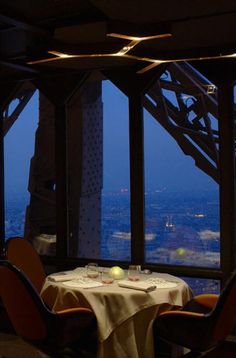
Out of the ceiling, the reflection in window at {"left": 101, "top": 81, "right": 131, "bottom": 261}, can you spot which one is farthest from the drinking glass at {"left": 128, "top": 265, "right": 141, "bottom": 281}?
the ceiling

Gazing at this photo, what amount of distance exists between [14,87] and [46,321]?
3607 millimetres

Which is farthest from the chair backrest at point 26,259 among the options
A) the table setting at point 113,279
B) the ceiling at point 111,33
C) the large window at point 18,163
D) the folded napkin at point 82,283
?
the ceiling at point 111,33

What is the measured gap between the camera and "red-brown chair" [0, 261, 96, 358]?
11.4 feet

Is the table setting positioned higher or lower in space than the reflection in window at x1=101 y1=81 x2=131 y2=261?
lower

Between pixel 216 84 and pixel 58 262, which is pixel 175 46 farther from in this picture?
pixel 58 262

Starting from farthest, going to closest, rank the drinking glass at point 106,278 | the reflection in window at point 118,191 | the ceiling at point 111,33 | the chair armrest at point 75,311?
the reflection in window at point 118,191, the drinking glass at point 106,278, the chair armrest at point 75,311, the ceiling at point 111,33

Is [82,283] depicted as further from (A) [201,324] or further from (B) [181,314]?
(A) [201,324]

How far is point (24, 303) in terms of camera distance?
138 inches

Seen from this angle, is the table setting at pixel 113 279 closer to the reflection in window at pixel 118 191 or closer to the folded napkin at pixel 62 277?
the folded napkin at pixel 62 277

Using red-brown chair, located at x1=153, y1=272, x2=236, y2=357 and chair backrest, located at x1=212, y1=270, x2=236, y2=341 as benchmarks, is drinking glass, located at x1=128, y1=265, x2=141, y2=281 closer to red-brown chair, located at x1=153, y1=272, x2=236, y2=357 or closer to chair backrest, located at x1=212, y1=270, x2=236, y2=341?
red-brown chair, located at x1=153, y1=272, x2=236, y2=357

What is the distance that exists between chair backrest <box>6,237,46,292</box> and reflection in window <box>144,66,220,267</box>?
1.25 m

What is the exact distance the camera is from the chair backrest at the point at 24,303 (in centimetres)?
346

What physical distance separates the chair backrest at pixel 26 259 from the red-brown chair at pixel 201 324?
159 cm

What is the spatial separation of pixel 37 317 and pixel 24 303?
142mm
